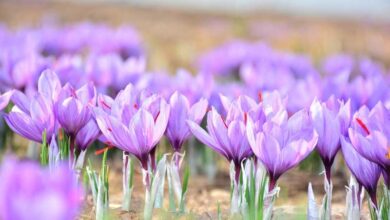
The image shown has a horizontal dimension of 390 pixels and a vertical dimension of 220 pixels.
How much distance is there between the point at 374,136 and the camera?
6.02 feet

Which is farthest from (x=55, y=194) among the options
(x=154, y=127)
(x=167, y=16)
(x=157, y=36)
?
(x=167, y=16)

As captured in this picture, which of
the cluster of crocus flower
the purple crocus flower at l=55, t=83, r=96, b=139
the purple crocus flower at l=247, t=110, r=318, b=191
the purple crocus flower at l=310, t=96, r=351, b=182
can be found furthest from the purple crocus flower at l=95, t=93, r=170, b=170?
the purple crocus flower at l=310, t=96, r=351, b=182

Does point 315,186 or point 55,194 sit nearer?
point 55,194

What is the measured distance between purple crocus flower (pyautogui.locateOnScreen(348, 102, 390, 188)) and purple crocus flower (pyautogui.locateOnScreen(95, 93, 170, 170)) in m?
0.49

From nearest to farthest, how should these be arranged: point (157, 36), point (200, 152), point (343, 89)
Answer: point (343, 89)
point (200, 152)
point (157, 36)

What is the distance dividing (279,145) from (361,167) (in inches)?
9.8

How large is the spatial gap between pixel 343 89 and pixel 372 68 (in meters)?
1.25

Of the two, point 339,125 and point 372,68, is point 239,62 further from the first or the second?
point 339,125

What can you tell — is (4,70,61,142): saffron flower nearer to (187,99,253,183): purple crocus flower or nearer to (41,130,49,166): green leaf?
(41,130,49,166): green leaf

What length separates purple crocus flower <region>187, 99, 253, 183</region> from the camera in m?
1.92

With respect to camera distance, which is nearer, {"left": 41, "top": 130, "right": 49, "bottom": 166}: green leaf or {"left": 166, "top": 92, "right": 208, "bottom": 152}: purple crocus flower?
{"left": 41, "top": 130, "right": 49, "bottom": 166}: green leaf

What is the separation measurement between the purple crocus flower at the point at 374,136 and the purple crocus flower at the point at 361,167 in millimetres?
32

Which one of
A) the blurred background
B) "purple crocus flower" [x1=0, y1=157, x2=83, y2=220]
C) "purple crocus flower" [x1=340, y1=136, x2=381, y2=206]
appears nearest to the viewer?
"purple crocus flower" [x1=0, y1=157, x2=83, y2=220]

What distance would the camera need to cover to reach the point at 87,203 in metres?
2.25
